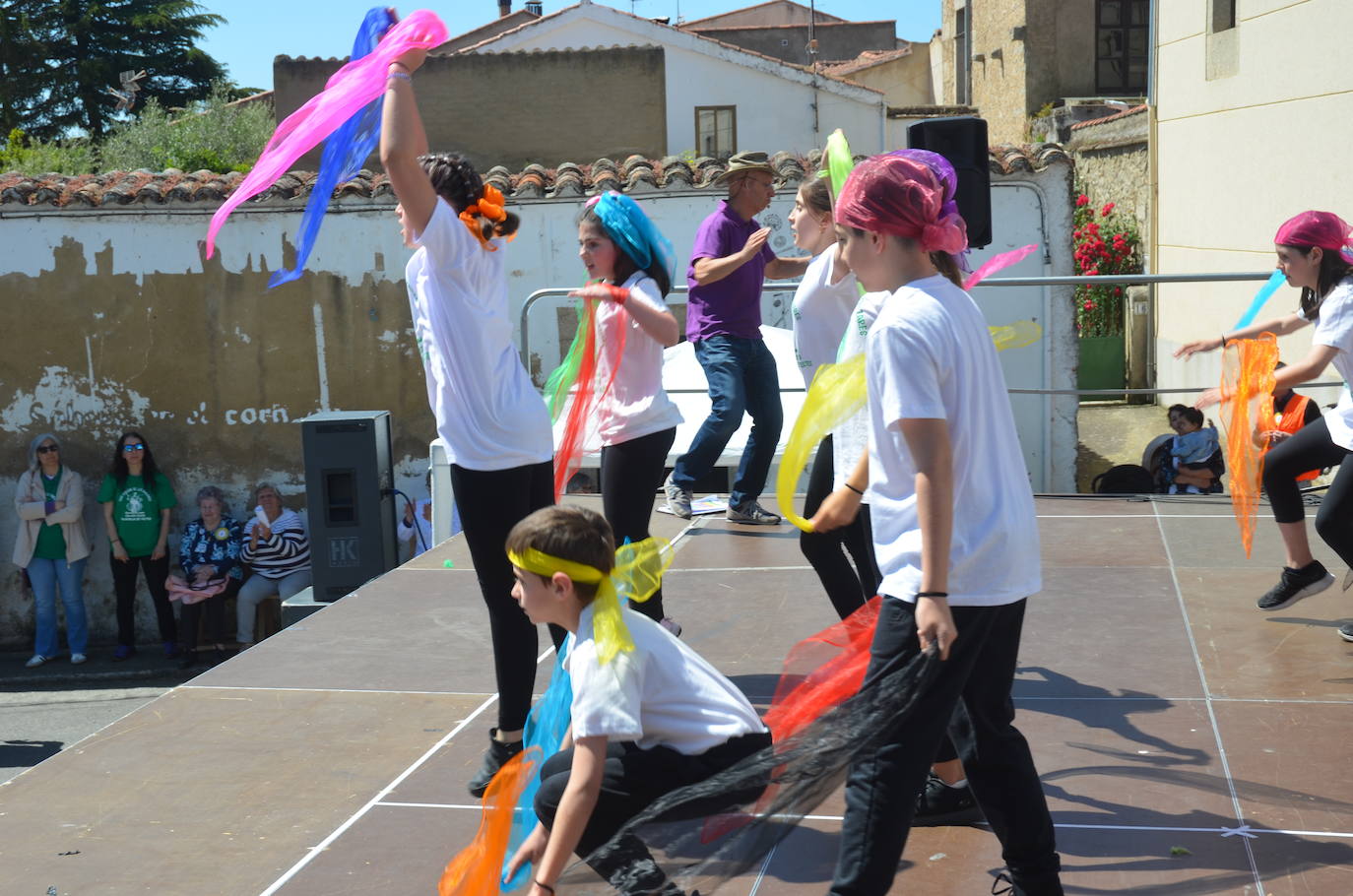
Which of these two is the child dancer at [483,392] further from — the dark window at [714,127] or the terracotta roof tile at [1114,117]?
the dark window at [714,127]

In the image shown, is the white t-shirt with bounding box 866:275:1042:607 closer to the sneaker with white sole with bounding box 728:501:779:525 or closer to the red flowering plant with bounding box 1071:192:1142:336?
the sneaker with white sole with bounding box 728:501:779:525

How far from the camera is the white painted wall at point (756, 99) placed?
23.3 meters

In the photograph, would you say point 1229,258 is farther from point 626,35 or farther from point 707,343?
point 626,35

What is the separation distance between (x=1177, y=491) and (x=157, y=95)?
43402mm

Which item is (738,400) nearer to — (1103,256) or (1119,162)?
(1103,256)

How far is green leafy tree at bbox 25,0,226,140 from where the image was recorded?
139ft

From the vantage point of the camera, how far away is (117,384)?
1477cm

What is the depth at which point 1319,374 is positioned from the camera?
4.81 m

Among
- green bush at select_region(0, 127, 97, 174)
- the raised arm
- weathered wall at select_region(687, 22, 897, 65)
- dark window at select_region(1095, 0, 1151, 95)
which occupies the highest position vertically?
weathered wall at select_region(687, 22, 897, 65)

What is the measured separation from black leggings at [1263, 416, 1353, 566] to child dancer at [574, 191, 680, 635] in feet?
7.36

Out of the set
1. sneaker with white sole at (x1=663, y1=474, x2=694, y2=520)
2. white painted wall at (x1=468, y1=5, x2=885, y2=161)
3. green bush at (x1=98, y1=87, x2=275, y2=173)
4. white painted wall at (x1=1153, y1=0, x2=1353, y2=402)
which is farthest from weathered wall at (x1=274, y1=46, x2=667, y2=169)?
sneaker with white sole at (x1=663, y1=474, x2=694, y2=520)

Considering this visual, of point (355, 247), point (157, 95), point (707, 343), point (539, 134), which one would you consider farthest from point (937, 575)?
point (157, 95)

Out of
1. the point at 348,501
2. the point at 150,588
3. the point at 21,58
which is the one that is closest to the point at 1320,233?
the point at 348,501

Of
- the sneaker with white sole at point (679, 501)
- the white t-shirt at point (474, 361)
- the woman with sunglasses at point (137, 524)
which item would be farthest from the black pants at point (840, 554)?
the woman with sunglasses at point (137, 524)
